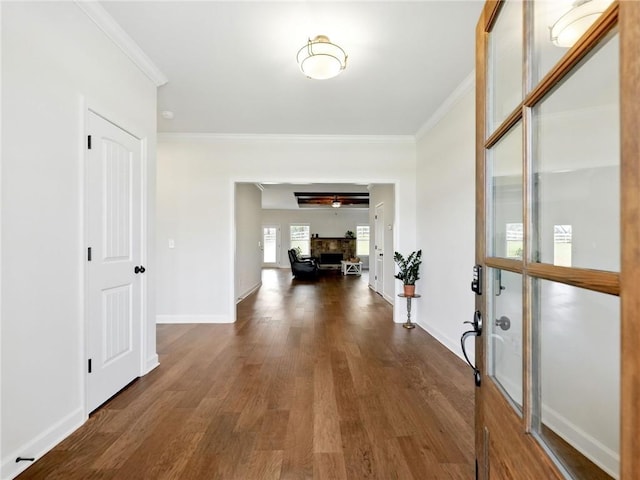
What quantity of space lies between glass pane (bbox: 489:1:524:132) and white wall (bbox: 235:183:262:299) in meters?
4.89

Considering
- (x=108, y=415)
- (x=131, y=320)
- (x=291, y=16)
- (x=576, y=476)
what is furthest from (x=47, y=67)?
(x=576, y=476)

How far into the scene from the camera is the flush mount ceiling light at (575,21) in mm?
526

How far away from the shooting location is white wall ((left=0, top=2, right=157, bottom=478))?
4.91ft

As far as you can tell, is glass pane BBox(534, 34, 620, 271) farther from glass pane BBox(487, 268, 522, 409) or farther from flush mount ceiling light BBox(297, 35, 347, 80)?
flush mount ceiling light BBox(297, 35, 347, 80)

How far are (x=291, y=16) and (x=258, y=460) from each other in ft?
8.66

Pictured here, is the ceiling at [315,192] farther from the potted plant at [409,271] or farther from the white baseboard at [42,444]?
the white baseboard at [42,444]

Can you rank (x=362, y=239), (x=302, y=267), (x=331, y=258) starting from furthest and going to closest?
(x=362, y=239) → (x=331, y=258) → (x=302, y=267)

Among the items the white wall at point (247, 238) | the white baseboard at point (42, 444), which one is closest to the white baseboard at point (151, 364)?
the white baseboard at point (42, 444)

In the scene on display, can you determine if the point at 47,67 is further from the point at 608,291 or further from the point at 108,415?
the point at 608,291

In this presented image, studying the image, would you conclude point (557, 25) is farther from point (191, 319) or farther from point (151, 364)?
point (191, 319)

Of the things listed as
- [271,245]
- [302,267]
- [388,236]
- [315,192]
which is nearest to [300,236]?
[271,245]

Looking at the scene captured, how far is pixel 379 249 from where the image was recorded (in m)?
6.71

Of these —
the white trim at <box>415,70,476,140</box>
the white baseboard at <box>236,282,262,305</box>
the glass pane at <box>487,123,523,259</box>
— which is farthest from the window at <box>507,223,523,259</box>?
the white baseboard at <box>236,282,262,305</box>

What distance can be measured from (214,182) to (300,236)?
9.01 metres
